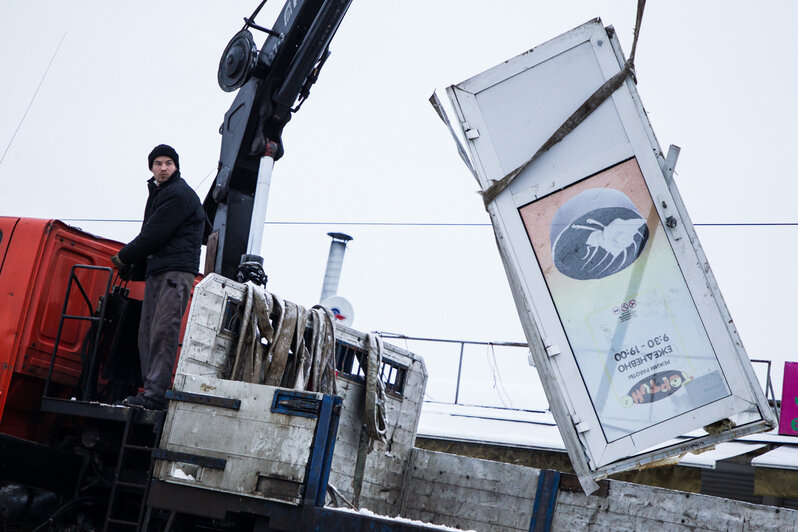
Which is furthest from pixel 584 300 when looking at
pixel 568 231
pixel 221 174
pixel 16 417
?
pixel 221 174

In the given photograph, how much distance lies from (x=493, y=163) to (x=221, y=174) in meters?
4.37

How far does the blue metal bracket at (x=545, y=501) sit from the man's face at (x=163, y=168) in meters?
3.48

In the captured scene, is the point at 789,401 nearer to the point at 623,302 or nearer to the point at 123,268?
the point at 623,302

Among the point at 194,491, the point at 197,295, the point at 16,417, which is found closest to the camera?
→ the point at 194,491

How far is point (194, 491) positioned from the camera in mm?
4777

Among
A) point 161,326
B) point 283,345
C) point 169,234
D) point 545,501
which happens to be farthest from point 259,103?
point 545,501

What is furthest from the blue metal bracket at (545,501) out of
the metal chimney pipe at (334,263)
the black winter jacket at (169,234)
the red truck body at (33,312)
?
the metal chimney pipe at (334,263)

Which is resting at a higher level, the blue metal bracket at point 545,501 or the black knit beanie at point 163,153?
the black knit beanie at point 163,153

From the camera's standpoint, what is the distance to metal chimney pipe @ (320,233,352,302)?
21.2 metres

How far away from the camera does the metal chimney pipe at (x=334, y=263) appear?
21.2m

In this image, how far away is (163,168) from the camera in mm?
6059

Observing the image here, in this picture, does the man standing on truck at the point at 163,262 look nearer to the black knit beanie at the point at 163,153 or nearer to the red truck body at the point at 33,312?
the black knit beanie at the point at 163,153

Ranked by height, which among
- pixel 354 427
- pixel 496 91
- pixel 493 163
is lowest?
pixel 354 427

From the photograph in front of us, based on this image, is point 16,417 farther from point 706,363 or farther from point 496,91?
point 706,363
